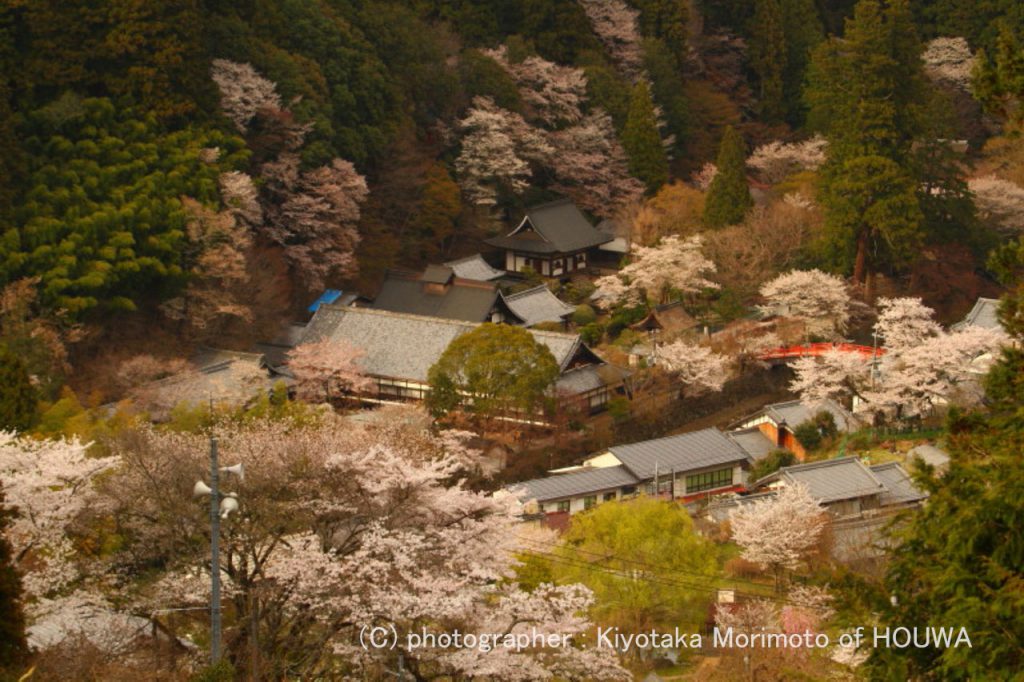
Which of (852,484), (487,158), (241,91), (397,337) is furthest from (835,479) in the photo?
(487,158)

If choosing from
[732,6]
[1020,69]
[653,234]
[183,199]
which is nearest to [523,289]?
[653,234]

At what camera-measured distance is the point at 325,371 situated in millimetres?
28578

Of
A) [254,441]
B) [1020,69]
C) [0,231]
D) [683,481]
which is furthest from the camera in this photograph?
[0,231]

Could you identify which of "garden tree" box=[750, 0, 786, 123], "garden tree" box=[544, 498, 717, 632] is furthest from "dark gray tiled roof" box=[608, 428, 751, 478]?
"garden tree" box=[750, 0, 786, 123]

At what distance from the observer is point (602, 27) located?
45.0 m

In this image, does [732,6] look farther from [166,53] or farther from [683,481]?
[683,481]

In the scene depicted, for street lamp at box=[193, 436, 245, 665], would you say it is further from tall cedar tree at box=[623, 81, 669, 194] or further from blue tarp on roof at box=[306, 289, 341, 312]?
tall cedar tree at box=[623, 81, 669, 194]

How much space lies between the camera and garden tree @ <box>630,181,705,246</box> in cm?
3612

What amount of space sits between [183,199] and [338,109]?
6.47 meters

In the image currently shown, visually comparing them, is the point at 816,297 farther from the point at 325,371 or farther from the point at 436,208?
the point at 325,371

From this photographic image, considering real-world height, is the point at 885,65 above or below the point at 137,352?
above

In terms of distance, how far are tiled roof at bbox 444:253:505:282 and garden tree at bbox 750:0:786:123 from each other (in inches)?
551

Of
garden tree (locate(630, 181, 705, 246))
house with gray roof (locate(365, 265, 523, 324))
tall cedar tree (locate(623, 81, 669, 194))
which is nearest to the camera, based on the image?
house with gray roof (locate(365, 265, 523, 324))

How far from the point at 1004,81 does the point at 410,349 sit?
19.5 m
